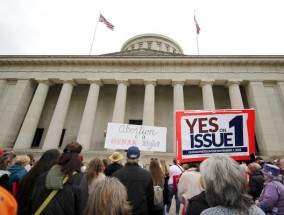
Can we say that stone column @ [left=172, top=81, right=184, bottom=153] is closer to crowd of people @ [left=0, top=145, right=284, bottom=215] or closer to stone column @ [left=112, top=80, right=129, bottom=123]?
stone column @ [left=112, top=80, right=129, bottom=123]

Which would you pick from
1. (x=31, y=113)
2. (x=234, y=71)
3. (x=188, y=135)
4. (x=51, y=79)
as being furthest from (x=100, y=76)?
(x=188, y=135)

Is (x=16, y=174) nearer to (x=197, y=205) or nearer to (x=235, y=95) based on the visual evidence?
Result: (x=197, y=205)

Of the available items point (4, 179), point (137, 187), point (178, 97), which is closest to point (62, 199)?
point (137, 187)

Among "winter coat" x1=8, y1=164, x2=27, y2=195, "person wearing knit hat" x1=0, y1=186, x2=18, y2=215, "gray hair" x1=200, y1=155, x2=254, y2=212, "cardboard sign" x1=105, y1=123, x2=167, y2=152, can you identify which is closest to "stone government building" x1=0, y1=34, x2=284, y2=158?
"cardboard sign" x1=105, y1=123, x2=167, y2=152

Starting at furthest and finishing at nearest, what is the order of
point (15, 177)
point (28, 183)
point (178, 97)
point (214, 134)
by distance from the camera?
point (178, 97)
point (214, 134)
point (15, 177)
point (28, 183)

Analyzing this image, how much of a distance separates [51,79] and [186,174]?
23216mm

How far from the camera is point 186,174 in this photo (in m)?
4.03

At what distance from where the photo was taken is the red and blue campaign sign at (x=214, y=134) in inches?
170

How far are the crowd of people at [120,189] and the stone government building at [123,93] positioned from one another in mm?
14190

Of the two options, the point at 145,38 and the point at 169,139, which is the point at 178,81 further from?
the point at 145,38

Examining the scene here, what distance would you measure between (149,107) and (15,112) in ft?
52.0

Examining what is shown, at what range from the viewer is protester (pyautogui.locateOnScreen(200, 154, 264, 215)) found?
5.36 ft

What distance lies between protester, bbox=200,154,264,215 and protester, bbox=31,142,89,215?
5.76ft

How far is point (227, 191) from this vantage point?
1690mm
